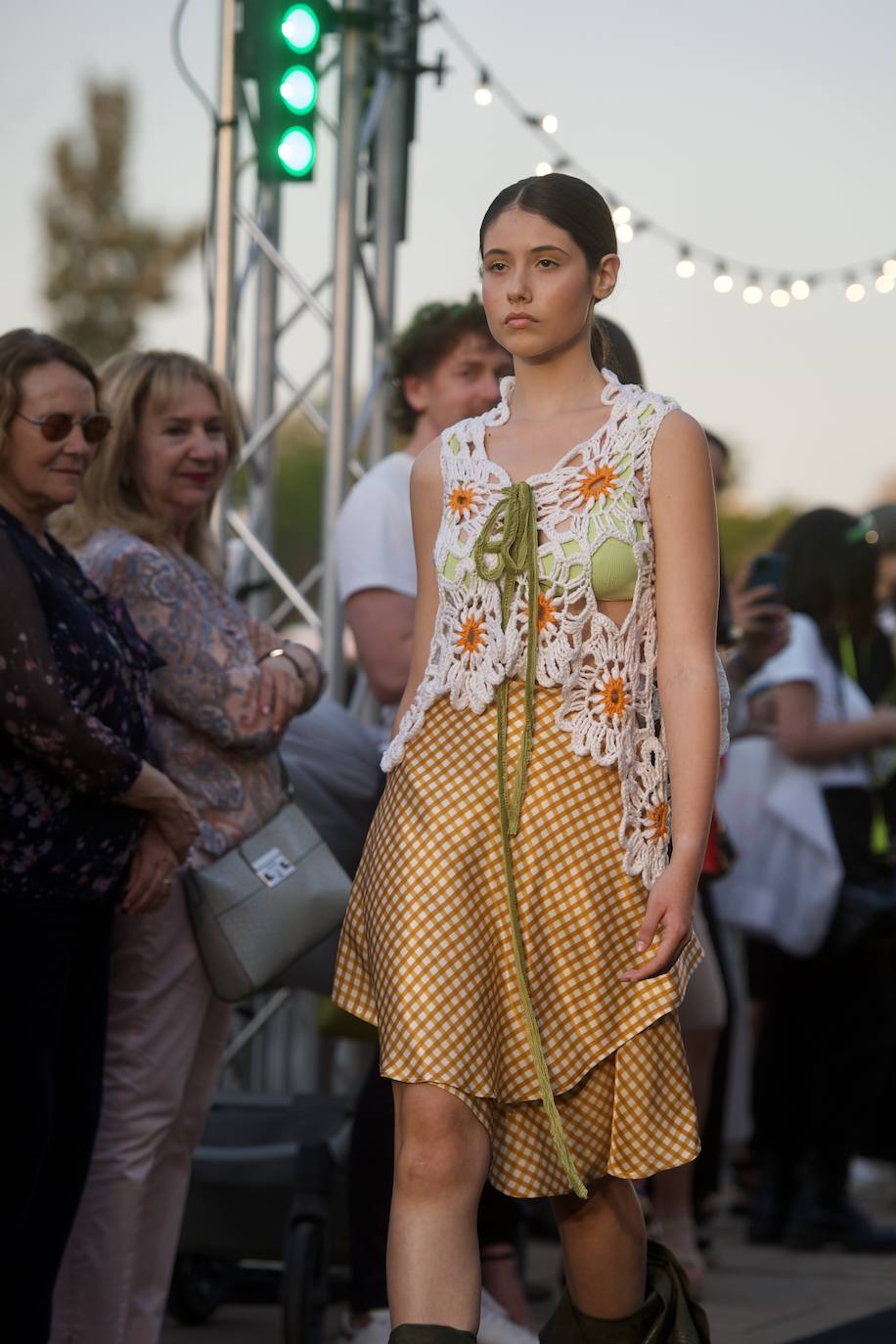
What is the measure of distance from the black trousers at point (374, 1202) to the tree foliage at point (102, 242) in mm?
34663

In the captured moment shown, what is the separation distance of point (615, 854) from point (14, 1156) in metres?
1.07

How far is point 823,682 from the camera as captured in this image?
568 centimetres

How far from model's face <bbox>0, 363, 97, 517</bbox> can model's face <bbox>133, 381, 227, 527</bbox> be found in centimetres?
45

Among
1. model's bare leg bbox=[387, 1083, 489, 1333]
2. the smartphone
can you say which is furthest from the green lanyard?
model's bare leg bbox=[387, 1083, 489, 1333]

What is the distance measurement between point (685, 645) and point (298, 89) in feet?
11.5

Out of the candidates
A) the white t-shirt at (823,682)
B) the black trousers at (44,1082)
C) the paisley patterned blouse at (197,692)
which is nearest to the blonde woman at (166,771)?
the paisley patterned blouse at (197,692)

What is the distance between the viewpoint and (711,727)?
8.54 feet

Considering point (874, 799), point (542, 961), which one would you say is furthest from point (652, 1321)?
point (874, 799)

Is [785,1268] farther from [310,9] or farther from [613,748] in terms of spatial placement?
A: [310,9]

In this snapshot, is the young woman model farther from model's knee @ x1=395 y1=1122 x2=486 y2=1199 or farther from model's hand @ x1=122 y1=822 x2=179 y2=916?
model's hand @ x1=122 y1=822 x2=179 y2=916

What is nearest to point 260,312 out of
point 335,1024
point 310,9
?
point 310,9

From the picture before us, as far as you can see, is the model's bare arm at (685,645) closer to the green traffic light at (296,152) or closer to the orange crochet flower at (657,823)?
the orange crochet flower at (657,823)

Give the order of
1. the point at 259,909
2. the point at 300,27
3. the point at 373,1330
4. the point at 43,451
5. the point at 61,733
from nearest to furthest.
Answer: the point at 61,733 < the point at 43,451 < the point at 259,909 < the point at 373,1330 < the point at 300,27

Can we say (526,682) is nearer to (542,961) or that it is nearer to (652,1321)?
(542,961)
